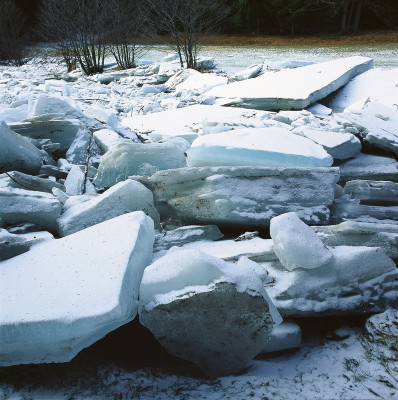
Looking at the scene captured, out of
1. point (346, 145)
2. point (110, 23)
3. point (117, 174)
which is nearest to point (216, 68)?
point (110, 23)

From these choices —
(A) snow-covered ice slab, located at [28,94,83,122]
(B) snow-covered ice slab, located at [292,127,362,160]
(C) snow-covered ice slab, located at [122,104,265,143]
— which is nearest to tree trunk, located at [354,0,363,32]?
(C) snow-covered ice slab, located at [122,104,265,143]

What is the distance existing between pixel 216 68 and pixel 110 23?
3.75 meters

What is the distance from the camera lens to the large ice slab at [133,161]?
9.16ft

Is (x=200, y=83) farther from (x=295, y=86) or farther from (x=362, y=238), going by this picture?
(x=362, y=238)

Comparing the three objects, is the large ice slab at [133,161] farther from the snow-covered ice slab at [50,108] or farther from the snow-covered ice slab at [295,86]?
the snow-covered ice slab at [295,86]

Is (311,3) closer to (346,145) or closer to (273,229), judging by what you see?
A: (346,145)

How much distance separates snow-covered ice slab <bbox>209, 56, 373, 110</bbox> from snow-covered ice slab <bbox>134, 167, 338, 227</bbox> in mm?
2948

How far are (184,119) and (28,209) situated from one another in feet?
9.47

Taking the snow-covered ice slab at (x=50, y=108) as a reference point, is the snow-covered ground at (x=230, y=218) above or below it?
below

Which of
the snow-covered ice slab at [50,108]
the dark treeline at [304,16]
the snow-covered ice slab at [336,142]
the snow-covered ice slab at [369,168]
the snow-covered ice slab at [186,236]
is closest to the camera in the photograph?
the snow-covered ice slab at [186,236]

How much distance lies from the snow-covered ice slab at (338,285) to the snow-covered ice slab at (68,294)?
2.09 ft

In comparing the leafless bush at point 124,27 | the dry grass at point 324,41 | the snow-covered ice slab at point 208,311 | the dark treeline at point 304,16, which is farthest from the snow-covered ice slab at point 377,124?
the dark treeline at point 304,16

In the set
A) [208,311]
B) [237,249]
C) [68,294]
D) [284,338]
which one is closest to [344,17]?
[237,249]

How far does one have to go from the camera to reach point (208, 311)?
140cm
